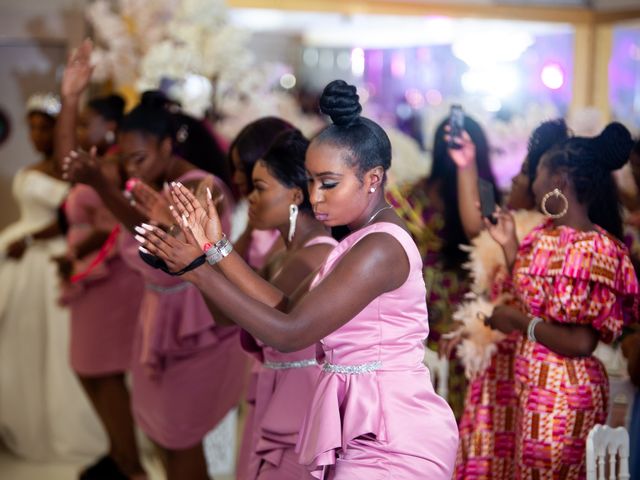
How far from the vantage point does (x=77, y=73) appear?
3420 millimetres

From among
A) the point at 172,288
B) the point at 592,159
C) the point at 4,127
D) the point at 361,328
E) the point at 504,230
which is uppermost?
the point at 4,127

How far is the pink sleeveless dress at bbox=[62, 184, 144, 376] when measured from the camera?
15.4 ft

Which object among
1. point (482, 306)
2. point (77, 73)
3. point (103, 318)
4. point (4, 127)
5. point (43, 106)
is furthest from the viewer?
point (4, 127)

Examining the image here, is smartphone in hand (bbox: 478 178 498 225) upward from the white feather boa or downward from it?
upward

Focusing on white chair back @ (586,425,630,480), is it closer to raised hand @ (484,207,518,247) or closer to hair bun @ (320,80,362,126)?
raised hand @ (484,207,518,247)

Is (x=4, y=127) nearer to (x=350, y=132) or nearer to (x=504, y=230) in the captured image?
(x=504, y=230)

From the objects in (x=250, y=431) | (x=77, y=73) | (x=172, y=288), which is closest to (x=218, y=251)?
(x=250, y=431)

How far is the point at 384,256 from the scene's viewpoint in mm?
2150

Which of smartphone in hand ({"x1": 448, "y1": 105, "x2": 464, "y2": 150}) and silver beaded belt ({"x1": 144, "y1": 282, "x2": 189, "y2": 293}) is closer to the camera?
smartphone in hand ({"x1": 448, "y1": 105, "x2": 464, "y2": 150})

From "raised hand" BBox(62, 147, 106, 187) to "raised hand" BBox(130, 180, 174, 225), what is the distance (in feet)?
0.79

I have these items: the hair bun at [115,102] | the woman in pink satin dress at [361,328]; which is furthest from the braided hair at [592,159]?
the hair bun at [115,102]

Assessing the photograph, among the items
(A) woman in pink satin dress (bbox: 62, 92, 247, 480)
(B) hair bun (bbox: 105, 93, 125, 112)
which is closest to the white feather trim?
(A) woman in pink satin dress (bbox: 62, 92, 247, 480)

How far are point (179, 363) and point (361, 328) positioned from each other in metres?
1.84

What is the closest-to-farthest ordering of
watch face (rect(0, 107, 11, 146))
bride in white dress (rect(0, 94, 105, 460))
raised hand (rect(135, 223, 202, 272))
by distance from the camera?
1. raised hand (rect(135, 223, 202, 272))
2. bride in white dress (rect(0, 94, 105, 460))
3. watch face (rect(0, 107, 11, 146))
